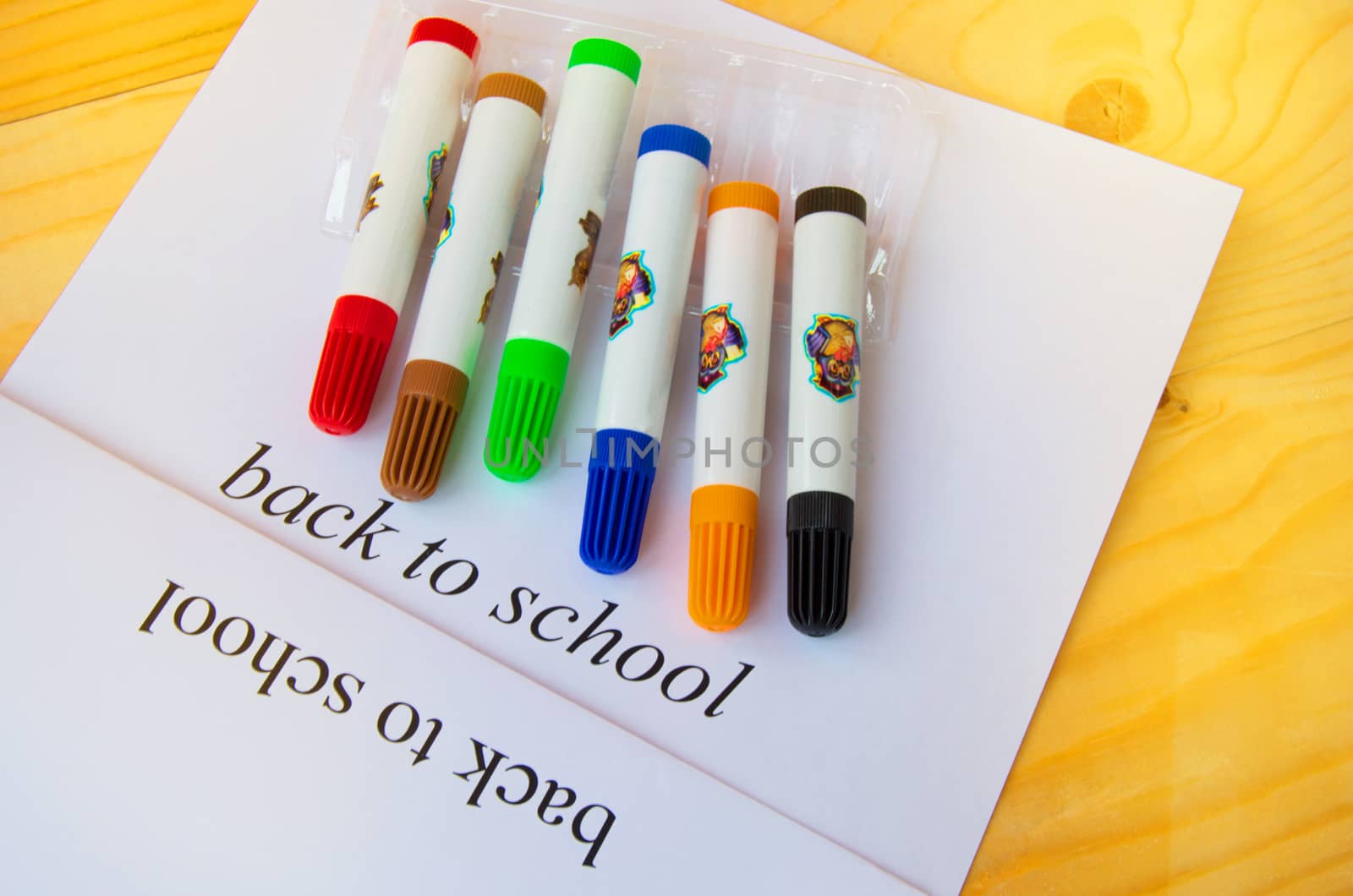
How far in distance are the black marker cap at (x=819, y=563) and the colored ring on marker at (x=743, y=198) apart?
15cm

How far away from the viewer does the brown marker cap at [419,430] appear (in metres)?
0.47

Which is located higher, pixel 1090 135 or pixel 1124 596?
pixel 1090 135

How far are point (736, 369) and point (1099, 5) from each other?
38cm

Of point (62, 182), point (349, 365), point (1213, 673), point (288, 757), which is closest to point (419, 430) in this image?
point (349, 365)

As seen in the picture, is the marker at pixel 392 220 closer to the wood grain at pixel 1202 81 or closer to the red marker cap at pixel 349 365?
the red marker cap at pixel 349 365

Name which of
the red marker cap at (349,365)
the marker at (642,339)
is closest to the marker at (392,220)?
the red marker cap at (349,365)

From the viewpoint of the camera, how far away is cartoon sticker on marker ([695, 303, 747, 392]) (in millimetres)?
473

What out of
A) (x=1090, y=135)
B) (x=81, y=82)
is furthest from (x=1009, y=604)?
(x=81, y=82)

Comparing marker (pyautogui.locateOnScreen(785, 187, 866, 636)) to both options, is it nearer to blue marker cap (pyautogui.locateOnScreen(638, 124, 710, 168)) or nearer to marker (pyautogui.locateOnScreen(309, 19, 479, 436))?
blue marker cap (pyautogui.locateOnScreen(638, 124, 710, 168))

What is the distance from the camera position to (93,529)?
464 mm

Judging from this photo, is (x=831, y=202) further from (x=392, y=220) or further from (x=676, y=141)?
(x=392, y=220)

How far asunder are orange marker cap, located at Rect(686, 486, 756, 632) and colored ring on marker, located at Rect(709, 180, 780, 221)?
5.7 inches

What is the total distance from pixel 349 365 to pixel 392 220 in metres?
0.08

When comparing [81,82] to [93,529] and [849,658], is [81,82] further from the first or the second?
[849,658]
